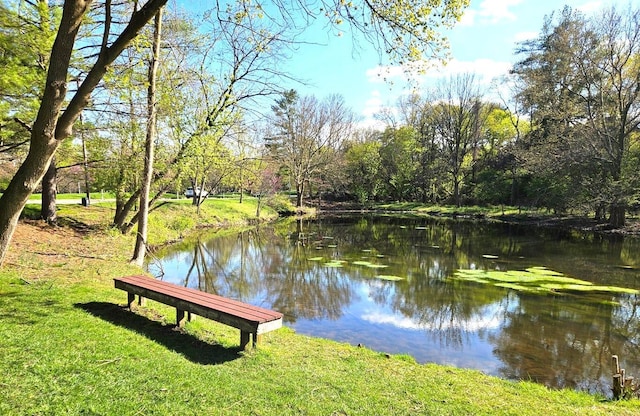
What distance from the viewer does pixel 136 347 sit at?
4.95 m

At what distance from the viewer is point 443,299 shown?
11047 mm

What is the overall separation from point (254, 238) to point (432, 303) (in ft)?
48.7

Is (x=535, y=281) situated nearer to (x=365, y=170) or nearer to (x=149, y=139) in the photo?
(x=149, y=139)

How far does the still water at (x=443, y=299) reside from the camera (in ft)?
25.0

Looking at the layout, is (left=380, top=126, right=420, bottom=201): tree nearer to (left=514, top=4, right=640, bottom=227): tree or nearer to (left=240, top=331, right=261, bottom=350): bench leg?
(left=514, top=4, right=640, bottom=227): tree

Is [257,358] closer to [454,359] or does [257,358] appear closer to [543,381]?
[454,359]

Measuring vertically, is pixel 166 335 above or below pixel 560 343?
above

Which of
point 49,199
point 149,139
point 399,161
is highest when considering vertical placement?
point 399,161

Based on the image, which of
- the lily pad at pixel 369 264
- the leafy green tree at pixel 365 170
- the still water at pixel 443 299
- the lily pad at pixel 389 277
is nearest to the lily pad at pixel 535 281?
the still water at pixel 443 299

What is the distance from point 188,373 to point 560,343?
738 cm

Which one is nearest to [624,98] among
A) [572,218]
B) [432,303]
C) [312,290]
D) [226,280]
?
[572,218]

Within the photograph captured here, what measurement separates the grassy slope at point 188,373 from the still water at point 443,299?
5.22 feet

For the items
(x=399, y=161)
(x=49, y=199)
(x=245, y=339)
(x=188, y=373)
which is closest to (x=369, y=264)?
(x=245, y=339)

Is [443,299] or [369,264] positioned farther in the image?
[369,264]
